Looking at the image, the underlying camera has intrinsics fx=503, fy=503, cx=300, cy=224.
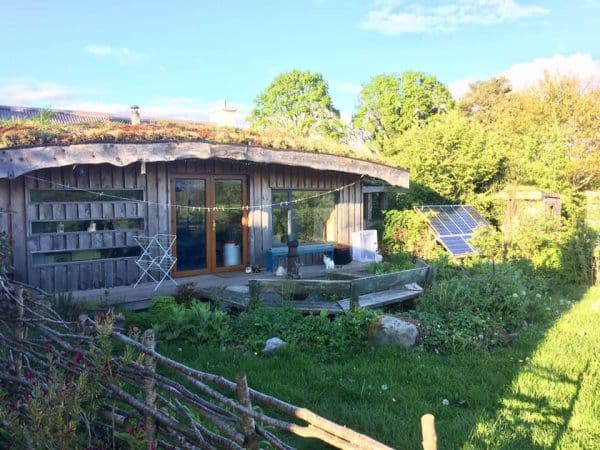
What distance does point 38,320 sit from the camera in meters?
3.46

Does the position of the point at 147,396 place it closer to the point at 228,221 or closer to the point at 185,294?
the point at 185,294

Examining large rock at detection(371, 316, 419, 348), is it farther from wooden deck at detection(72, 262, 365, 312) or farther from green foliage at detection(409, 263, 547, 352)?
wooden deck at detection(72, 262, 365, 312)

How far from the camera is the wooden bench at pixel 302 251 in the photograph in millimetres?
10414

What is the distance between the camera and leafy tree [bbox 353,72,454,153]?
29656 millimetres

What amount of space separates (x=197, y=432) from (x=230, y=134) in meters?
7.33

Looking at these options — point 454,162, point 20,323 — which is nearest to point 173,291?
point 20,323

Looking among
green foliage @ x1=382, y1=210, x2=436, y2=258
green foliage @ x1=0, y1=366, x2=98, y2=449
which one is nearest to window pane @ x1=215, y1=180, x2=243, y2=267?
green foliage @ x1=382, y1=210, x2=436, y2=258

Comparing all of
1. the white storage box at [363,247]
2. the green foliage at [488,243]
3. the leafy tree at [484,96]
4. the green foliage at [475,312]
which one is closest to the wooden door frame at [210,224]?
the white storage box at [363,247]

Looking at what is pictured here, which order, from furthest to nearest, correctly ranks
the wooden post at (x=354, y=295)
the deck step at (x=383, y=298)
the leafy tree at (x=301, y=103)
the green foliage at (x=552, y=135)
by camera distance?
the leafy tree at (x=301, y=103) → the green foliage at (x=552, y=135) → the deck step at (x=383, y=298) → the wooden post at (x=354, y=295)

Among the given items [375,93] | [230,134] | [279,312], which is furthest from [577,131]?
[279,312]

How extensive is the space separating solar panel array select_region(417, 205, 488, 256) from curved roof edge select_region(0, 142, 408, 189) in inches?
103

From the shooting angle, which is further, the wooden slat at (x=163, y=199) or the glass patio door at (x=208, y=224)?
the glass patio door at (x=208, y=224)

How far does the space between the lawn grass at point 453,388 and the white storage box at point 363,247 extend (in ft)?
18.6

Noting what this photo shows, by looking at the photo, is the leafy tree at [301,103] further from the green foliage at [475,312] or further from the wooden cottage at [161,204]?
the green foliage at [475,312]
